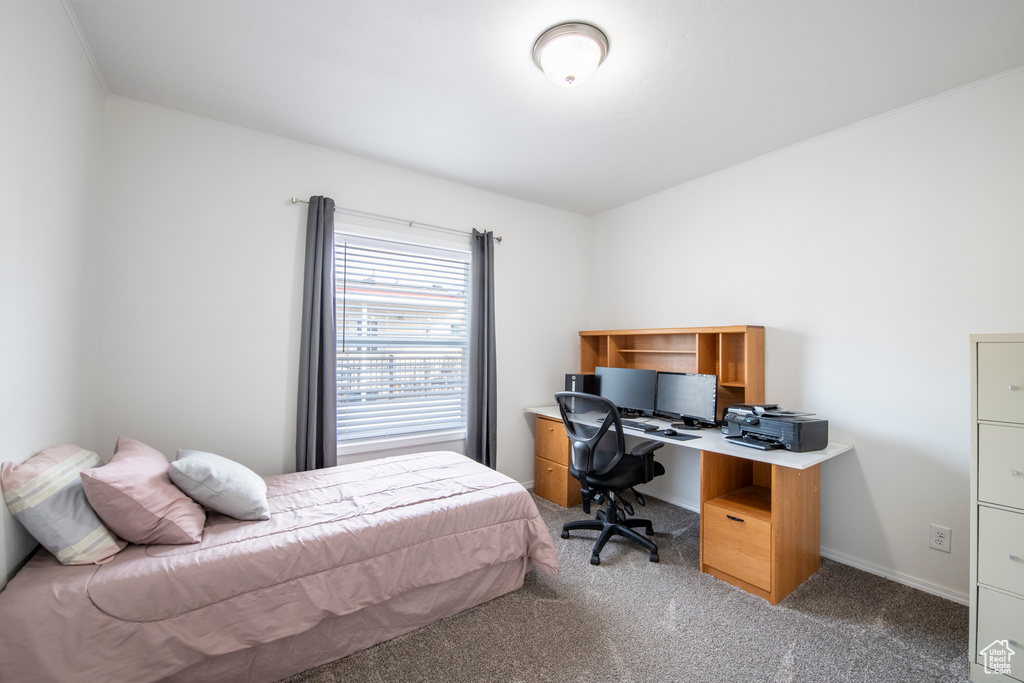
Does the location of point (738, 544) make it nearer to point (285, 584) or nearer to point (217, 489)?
point (285, 584)

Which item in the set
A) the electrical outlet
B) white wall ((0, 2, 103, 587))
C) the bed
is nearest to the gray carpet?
the bed

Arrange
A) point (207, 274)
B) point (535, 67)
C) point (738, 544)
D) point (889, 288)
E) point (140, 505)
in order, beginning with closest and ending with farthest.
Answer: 1. point (140, 505)
2. point (535, 67)
3. point (738, 544)
4. point (889, 288)
5. point (207, 274)

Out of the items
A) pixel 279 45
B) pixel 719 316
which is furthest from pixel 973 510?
pixel 279 45

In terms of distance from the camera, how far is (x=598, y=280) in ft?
14.1

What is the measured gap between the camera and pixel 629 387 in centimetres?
350

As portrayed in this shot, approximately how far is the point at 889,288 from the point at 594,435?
6.18ft

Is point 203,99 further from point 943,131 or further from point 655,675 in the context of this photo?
point 943,131

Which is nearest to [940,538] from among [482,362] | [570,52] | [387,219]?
[482,362]

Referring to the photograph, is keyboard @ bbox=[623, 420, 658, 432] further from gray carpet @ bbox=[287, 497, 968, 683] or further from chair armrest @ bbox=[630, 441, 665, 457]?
gray carpet @ bbox=[287, 497, 968, 683]

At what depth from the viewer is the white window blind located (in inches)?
121

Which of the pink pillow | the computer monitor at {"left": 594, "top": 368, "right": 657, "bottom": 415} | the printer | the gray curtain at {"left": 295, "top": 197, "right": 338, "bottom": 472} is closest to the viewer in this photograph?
the pink pillow

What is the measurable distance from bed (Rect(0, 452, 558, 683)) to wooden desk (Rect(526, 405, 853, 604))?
38.4 inches

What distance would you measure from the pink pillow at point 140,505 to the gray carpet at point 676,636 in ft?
2.57

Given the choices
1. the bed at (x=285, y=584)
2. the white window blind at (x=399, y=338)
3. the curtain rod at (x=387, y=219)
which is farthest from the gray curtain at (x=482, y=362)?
the bed at (x=285, y=584)
